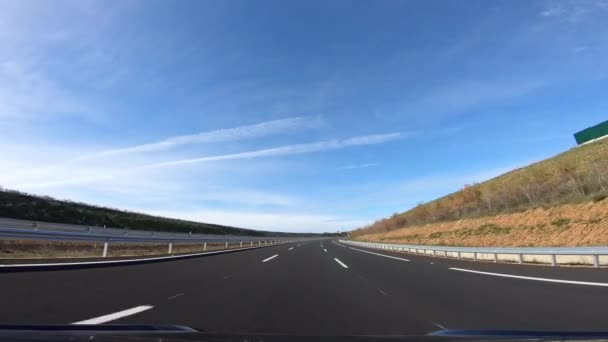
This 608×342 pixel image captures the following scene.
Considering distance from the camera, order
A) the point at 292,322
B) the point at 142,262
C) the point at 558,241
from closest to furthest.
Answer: the point at 292,322 → the point at 142,262 → the point at 558,241

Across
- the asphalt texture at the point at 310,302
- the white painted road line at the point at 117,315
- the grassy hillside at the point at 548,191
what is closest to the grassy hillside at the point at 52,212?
the asphalt texture at the point at 310,302

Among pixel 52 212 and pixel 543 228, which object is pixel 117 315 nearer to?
pixel 543 228

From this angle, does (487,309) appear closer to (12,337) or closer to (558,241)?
(12,337)

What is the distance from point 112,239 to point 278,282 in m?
9.67

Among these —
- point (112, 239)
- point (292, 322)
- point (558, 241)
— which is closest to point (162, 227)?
point (112, 239)

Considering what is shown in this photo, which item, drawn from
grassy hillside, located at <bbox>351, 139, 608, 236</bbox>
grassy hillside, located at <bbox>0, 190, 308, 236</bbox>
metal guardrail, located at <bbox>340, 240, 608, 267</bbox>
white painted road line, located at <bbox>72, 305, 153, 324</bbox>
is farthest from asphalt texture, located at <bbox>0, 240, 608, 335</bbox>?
grassy hillside, located at <bbox>0, 190, 308, 236</bbox>

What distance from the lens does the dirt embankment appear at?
61.0 ft

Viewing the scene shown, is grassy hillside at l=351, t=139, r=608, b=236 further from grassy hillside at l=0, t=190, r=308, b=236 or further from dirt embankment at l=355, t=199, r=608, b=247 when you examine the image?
grassy hillside at l=0, t=190, r=308, b=236

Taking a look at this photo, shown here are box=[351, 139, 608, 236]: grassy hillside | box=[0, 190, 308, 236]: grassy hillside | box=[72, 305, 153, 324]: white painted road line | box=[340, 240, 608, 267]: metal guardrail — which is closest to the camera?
box=[72, 305, 153, 324]: white painted road line

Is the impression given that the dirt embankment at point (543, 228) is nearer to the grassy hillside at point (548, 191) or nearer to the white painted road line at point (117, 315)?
the grassy hillside at point (548, 191)

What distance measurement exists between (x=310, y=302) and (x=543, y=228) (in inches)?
774

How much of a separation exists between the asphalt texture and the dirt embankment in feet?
27.2

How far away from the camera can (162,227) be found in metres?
65.4

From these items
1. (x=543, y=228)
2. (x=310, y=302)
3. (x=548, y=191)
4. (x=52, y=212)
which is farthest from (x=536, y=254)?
(x=52, y=212)
